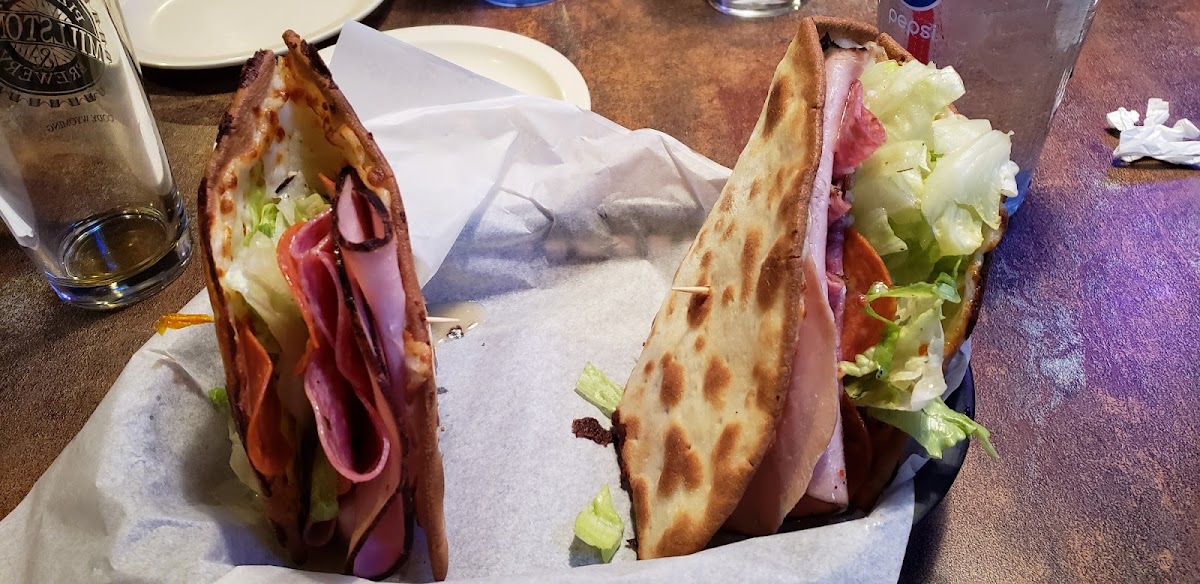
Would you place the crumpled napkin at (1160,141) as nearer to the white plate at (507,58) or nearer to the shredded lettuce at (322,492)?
the white plate at (507,58)

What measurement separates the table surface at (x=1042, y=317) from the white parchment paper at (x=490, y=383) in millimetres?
322

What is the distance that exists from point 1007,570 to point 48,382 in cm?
162

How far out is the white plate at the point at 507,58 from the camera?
6.47 feet

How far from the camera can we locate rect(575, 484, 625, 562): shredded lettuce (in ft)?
3.84

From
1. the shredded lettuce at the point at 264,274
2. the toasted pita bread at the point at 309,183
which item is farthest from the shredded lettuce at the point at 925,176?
the shredded lettuce at the point at 264,274

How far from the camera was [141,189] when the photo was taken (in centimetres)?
167

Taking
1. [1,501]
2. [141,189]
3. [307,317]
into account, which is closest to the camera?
[307,317]

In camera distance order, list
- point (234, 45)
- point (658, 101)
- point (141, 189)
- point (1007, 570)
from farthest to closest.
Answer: point (234, 45)
point (658, 101)
point (141, 189)
point (1007, 570)

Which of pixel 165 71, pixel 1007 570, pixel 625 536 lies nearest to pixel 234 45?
pixel 165 71

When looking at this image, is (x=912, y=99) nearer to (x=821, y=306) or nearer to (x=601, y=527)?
(x=821, y=306)

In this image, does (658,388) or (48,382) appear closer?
(658,388)

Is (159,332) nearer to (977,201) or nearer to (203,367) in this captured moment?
(203,367)

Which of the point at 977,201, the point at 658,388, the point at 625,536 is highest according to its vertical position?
the point at 977,201

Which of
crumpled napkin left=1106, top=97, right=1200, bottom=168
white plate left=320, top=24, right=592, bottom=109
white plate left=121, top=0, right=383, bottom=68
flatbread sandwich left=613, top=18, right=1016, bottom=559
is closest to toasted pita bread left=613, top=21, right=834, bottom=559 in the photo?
flatbread sandwich left=613, top=18, right=1016, bottom=559
